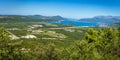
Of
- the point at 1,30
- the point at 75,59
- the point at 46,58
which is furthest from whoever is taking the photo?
the point at 1,30

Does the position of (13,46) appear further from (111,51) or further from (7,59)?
(111,51)

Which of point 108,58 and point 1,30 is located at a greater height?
point 1,30

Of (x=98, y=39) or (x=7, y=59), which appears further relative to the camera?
(x=98, y=39)

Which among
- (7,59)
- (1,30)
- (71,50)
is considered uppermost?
(1,30)

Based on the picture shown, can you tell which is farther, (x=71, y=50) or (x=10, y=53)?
(x=10, y=53)

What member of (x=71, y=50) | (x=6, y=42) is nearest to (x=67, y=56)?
(x=71, y=50)

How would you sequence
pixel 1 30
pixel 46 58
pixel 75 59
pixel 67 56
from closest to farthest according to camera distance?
pixel 75 59
pixel 67 56
pixel 46 58
pixel 1 30

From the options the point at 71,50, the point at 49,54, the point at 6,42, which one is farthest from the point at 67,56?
the point at 6,42

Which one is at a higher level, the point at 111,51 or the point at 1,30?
the point at 1,30

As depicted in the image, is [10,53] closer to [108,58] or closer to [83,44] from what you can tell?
[83,44]
